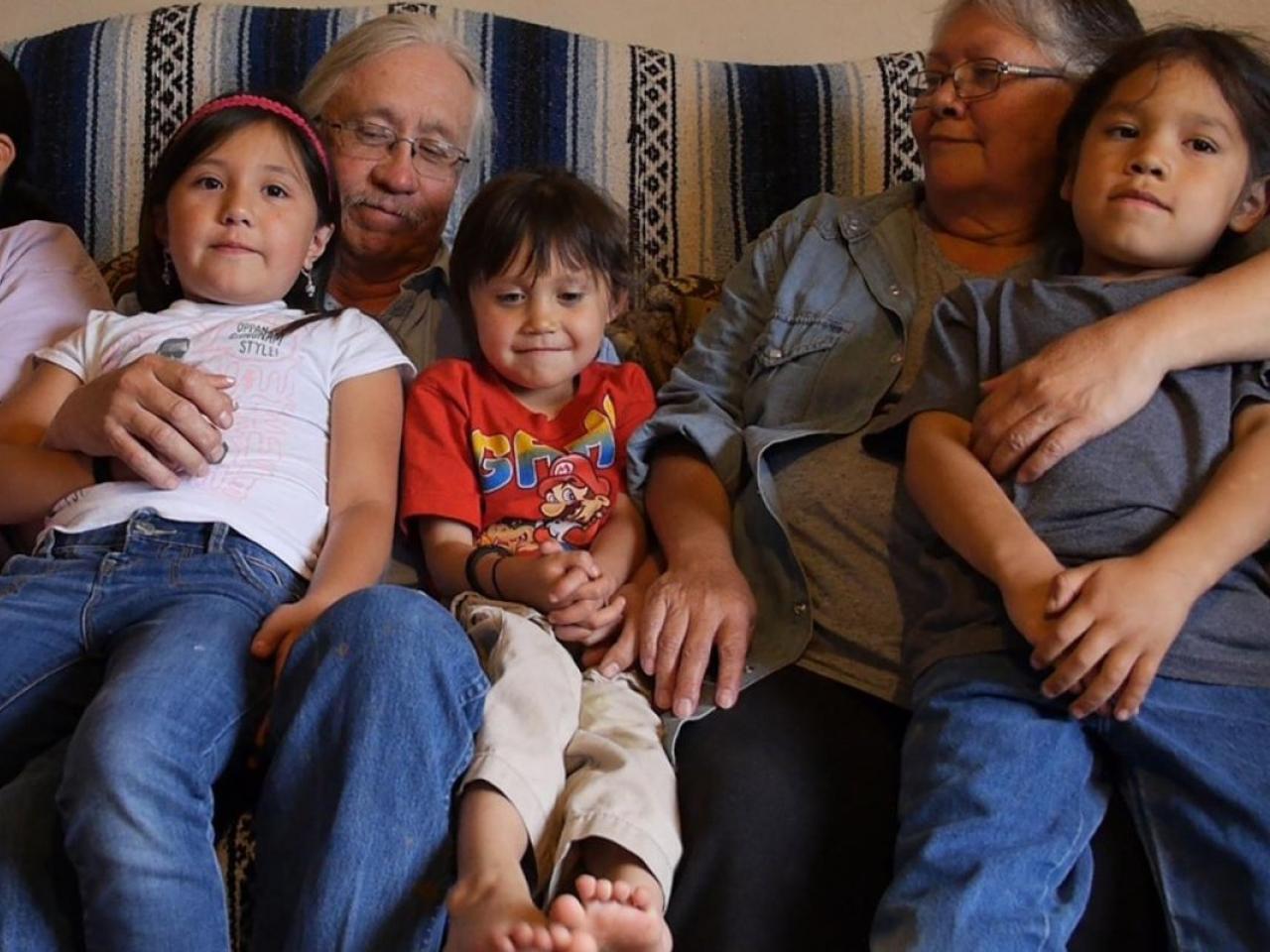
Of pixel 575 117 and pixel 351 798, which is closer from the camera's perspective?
pixel 351 798

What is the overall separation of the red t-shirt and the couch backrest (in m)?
0.46

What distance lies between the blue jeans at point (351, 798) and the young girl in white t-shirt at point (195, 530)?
0.06 metres

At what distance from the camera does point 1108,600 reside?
1019 millimetres

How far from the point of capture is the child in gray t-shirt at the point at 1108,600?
3.15ft

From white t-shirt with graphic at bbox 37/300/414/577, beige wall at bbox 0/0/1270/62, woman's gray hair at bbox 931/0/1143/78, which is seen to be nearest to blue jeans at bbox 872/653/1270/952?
white t-shirt with graphic at bbox 37/300/414/577

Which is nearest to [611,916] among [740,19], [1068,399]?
[1068,399]

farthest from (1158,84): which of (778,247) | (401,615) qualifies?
(401,615)

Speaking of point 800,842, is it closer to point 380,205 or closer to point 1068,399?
point 1068,399

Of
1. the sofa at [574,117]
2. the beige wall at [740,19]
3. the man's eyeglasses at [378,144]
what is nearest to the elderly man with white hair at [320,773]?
the man's eyeglasses at [378,144]

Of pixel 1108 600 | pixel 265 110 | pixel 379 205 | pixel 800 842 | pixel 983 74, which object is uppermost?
pixel 983 74

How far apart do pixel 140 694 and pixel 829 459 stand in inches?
28.0

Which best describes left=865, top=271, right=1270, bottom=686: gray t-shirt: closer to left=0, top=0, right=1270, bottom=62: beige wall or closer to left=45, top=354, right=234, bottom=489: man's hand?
left=45, top=354, right=234, bottom=489: man's hand

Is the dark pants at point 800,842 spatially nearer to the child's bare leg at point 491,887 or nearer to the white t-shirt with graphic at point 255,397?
the child's bare leg at point 491,887

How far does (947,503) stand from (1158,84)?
50 centimetres
